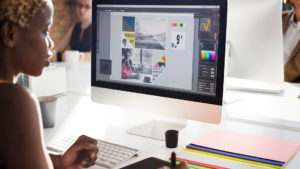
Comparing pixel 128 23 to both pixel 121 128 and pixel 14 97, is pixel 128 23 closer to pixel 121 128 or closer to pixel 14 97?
pixel 121 128

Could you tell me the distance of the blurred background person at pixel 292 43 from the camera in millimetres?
2624

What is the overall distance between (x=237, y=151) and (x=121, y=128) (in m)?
0.49

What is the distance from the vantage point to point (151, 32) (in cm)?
126

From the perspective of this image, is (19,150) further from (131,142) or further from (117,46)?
(117,46)

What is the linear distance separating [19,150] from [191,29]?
74 centimetres

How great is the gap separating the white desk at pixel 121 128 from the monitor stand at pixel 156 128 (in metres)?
0.03

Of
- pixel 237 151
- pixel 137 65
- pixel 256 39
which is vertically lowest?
pixel 237 151

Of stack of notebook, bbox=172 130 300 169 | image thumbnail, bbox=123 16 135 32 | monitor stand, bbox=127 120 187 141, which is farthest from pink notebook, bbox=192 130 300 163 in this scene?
image thumbnail, bbox=123 16 135 32

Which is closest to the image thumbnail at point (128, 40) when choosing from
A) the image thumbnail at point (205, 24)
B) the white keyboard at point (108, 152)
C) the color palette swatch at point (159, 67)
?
the color palette swatch at point (159, 67)

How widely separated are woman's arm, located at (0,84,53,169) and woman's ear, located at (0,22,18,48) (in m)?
0.09

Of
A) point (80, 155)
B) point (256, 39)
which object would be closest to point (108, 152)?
point (80, 155)

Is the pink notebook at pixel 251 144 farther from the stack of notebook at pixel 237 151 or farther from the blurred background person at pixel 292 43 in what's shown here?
the blurred background person at pixel 292 43

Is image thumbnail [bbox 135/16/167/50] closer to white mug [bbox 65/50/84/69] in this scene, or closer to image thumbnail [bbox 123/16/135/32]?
image thumbnail [bbox 123/16/135/32]

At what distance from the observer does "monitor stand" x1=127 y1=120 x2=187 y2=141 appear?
1.30m
